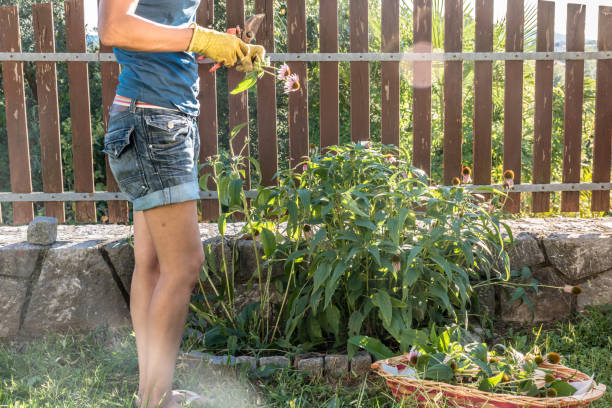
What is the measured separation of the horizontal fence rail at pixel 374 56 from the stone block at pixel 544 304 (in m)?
1.42

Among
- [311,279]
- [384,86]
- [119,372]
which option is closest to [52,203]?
[119,372]

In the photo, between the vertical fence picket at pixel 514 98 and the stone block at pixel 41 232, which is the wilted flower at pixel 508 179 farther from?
the stone block at pixel 41 232

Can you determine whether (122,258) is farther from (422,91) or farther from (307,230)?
(422,91)

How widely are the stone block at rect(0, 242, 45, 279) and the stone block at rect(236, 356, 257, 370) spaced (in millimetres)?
1297

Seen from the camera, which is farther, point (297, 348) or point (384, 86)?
point (384, 86)

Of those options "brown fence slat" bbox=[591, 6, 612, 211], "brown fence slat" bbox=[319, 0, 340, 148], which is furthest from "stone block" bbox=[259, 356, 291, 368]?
"brown fence slat" bbox=[591, 6, 612, 211]

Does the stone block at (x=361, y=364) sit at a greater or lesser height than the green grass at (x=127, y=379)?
greater

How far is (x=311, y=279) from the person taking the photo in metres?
3.07

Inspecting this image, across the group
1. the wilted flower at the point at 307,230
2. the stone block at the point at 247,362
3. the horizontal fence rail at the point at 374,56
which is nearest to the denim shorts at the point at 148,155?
the wilted flower at the point at 307,230

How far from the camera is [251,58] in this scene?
7.61ft

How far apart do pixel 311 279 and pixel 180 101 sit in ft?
4.04

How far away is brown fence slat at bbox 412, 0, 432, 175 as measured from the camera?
4.09 metres

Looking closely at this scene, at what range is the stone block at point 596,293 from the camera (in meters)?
3.61

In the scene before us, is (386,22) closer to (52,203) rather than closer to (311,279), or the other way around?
(311,279)
